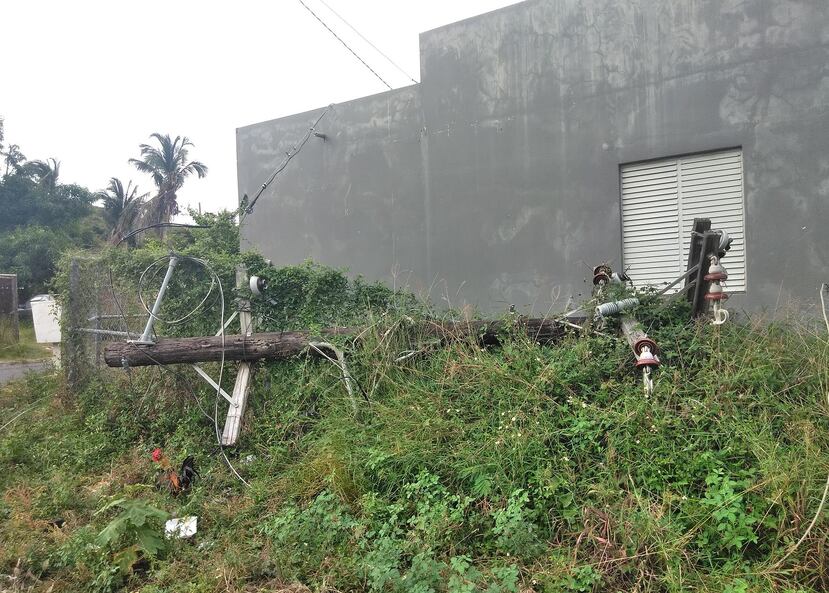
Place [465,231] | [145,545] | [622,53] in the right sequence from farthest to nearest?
1. [465,231]
2. [622,53]
3. [145,545]

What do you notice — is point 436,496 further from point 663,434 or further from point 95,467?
point 95,467

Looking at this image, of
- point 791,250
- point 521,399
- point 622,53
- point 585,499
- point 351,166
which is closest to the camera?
point 585,499

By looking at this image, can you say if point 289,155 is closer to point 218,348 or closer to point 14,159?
point 218,348

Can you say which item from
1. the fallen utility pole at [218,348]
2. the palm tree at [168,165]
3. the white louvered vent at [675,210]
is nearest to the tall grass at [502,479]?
the fallen utility pole at [218,348]

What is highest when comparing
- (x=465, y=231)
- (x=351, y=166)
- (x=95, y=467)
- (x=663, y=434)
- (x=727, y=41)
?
(x=727, y=41)

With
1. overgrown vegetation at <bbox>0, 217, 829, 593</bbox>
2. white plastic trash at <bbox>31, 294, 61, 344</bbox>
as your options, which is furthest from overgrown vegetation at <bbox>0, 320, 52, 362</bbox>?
overgrown vegetation at <bbox>0, 217, 829, 593</bbox>

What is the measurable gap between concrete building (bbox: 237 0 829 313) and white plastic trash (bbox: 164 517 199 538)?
530 cm

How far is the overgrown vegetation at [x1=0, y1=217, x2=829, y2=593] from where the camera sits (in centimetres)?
310

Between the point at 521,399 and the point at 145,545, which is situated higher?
the point at 521,399

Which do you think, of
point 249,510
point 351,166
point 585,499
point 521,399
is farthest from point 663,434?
point 351,166

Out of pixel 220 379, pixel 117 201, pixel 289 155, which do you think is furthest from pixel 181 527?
pixel 117 201

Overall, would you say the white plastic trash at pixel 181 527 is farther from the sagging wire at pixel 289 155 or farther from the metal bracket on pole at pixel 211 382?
the sagging wire at pixel 289 155

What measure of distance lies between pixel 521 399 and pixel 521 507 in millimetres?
928

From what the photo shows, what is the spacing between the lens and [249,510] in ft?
14.2
